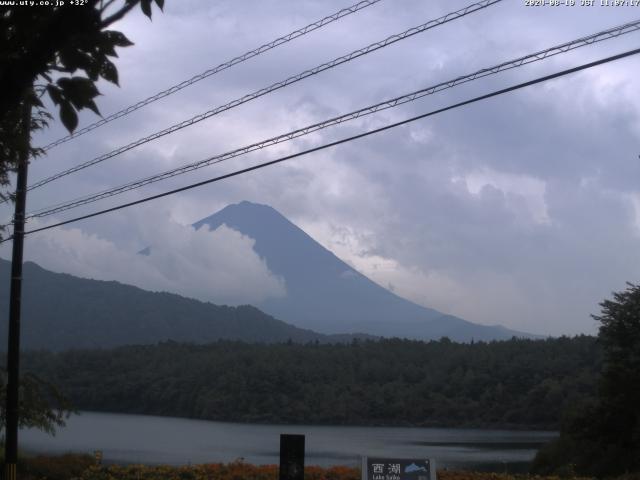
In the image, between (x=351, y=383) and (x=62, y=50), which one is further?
(x=351, y=383)

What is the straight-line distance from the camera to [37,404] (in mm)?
17422

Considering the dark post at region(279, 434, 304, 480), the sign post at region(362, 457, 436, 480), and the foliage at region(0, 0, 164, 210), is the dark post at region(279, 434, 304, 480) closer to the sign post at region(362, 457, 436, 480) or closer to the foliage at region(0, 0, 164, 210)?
the sign post at region(362, 457, 436, 480)

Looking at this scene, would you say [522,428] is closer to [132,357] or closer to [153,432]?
[153,432]

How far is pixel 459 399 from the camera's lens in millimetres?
54312

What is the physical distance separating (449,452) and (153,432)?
50.9 feet

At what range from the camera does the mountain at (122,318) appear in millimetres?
125625

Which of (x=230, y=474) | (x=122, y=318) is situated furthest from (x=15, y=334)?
(x=122, y=318)

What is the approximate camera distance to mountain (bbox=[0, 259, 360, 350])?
126m

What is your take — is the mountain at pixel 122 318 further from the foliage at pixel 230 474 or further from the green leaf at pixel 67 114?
the green leaf at pixel 67 114

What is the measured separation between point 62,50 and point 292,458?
26.9ft

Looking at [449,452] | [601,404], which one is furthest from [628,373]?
[449,452]

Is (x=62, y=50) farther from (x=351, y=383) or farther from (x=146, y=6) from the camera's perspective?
(x=351, y=383)

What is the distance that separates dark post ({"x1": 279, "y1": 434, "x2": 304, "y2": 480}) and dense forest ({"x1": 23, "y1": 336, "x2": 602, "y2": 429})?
3821 cm

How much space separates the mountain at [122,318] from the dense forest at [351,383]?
184ft
